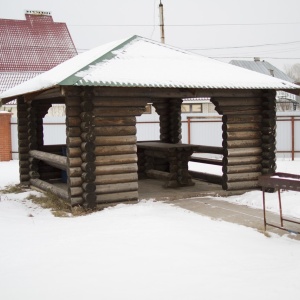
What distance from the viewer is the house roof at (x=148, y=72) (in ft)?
27.3

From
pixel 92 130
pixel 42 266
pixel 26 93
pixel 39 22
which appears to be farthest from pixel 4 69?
pixel 42 266

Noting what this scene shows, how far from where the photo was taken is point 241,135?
404 inches

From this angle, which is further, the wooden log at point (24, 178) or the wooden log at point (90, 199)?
the wooden log at point (24, 178)

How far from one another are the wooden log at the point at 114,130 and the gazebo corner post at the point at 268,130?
3.21 meters

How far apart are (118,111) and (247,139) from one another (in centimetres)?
322

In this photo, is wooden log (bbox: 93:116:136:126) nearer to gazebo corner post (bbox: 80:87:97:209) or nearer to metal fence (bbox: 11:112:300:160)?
gazebo corner post (bbox: 80:87:97:209)

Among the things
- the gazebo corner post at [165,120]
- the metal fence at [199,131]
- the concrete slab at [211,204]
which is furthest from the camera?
the metal fence at [199,131]

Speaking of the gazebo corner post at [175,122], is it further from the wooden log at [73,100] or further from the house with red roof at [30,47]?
the house with red roof at [30,47]

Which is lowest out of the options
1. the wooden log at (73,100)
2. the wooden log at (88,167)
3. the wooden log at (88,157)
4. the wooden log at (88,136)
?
the wooden log at (88,167)

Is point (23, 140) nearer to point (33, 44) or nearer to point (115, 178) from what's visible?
point (115, 178)

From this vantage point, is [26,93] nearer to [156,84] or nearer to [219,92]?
[156,84]

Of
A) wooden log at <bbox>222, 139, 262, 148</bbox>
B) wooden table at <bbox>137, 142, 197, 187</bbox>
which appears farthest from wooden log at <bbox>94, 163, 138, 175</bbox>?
wooden log at <bbox>222, 139, 262, 148</bbox>

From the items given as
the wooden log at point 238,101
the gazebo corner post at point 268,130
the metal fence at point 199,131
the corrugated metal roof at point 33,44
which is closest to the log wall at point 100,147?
the wooden log at point 238,101

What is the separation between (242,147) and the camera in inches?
406
